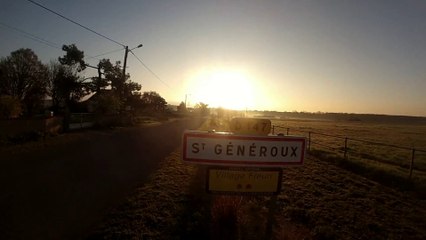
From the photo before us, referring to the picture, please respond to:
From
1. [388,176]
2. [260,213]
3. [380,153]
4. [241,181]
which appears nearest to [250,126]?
[241,181]

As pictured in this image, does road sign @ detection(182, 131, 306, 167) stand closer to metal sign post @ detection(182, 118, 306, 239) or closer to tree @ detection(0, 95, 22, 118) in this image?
metal sign post @ detection(182, 118, 306, 239)

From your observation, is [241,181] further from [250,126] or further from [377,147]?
[377,147]

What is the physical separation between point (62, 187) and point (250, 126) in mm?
5527

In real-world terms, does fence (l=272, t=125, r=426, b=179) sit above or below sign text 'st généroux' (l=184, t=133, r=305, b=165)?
below

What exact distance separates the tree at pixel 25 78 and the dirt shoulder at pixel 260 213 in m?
37.7

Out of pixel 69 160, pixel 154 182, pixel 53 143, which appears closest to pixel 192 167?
pixel 154 182

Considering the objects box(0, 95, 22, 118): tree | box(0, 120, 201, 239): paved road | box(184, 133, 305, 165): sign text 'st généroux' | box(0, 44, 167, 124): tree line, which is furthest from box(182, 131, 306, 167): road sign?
box(0, 44, 167, 124): tree line

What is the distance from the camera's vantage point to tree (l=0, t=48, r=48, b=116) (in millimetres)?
40531

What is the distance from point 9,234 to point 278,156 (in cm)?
419

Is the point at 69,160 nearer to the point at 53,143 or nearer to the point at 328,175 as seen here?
the point at 53,143

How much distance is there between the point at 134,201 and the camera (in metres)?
7.05

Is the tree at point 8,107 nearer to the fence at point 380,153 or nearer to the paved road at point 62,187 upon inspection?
the paved road at point 62,187

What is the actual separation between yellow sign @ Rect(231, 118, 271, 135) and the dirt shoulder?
79.9 inches

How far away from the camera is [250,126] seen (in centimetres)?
446
